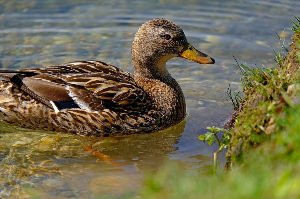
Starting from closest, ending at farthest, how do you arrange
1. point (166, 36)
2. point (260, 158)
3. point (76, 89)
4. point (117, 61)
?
point (260, 158) → point (76, 89) → point (166, 36) → point (117, 61)

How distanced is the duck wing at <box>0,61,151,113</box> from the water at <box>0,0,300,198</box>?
0.46 metres

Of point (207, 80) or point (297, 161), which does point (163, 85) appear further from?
point (297, 161)

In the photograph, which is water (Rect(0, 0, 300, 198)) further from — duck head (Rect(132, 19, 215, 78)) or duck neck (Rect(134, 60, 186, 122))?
duck head (Rect(132, 19, 215, 78))

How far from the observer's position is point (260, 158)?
4980 mm

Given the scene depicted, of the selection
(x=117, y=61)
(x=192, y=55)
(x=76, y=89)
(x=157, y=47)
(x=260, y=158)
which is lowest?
(x=117, y=61)

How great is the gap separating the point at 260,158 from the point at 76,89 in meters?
4.88

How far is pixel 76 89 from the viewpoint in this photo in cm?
951

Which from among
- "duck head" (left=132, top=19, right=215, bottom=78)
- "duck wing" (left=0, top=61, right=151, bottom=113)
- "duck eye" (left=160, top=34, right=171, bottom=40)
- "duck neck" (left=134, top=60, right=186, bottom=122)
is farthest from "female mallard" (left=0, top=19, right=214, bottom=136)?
"duck eye" (left=160, top=34, right=171, bottom=40)

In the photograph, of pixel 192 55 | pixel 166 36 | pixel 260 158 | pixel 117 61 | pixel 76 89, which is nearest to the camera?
pixel 260 158

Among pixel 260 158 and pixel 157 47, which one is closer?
pixel 260 158

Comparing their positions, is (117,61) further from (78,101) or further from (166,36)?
(78,101)

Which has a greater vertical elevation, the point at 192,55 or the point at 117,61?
the point at 192,55

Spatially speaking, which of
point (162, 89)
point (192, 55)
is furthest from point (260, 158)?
point (192, 55)

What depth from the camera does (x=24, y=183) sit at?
8.05 meters
